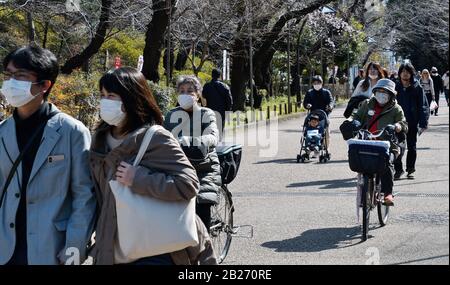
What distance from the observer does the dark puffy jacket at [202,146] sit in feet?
18.5

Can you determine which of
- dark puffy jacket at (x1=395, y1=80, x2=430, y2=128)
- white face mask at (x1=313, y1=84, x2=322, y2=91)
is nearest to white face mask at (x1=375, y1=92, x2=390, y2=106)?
dark puffy jacket at (x1=395, y1=80, x2=430, y2=128)

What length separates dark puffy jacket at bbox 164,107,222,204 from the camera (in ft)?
18.5

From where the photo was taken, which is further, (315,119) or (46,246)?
(315,119)

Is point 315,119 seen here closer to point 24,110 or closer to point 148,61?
point 148,61

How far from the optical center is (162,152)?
137 inches

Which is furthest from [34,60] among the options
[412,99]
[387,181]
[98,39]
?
[98,39]

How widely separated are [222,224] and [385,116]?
2843mm

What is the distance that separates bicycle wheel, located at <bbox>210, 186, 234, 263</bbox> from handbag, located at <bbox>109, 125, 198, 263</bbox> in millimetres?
3096

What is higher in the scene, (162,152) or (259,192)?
(162,152)

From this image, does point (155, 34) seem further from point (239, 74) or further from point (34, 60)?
point (34, 60)

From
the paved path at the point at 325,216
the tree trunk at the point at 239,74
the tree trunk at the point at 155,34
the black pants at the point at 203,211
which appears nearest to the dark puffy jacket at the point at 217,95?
the paved path at the point at 325,216

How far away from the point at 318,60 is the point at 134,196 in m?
49.0

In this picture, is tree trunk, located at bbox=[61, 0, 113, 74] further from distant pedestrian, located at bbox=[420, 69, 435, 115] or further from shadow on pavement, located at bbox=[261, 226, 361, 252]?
shadow on pavement, located at bbox=[261, 226, 361, 252]

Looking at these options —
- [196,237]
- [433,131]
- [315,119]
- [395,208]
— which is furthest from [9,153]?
[433,131]
